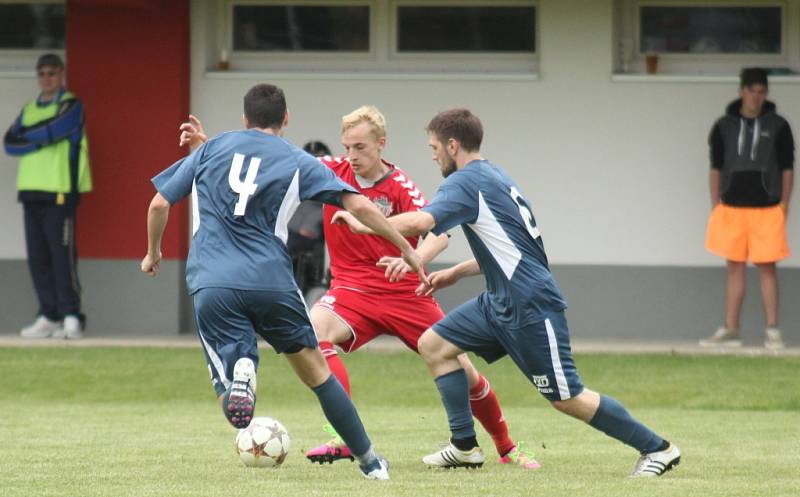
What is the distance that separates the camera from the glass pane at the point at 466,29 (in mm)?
15453

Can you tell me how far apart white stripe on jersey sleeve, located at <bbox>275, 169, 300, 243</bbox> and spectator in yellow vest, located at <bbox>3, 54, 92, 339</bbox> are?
7.55 metres

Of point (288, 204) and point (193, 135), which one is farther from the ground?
point (193, 135)

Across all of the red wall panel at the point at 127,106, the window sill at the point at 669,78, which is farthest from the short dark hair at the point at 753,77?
the red wall panel at the point at 127,106

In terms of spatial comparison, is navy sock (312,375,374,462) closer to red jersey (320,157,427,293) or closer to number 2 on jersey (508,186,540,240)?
number 2 on jersey (508,186,540,240)

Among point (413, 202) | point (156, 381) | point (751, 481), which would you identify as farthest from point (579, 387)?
point (156, 381)

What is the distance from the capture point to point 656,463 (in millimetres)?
8023

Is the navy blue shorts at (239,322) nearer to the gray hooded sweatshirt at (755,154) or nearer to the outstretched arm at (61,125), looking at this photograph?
the gray hooded sweatshirt at (755,154)

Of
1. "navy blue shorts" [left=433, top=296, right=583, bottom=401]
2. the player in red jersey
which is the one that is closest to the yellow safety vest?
the player in red jersey

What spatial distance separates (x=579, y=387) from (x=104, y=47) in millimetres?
8652

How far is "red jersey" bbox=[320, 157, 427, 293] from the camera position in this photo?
9.17m

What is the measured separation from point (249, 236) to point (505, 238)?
129 centimetres

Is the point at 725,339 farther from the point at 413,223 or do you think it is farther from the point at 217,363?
the point at 217,363

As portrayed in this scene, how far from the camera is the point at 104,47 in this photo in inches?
604

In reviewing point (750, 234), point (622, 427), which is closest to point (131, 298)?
point (750, 234)
